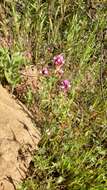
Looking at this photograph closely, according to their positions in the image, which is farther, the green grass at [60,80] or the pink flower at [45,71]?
the pink flower at [45,71]

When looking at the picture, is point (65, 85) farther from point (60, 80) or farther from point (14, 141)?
point (14, 141)

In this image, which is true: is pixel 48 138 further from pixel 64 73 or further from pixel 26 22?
pixel 26 22

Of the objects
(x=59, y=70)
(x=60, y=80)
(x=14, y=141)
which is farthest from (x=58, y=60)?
(x=14, y=141)

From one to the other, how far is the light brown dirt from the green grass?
0.09m

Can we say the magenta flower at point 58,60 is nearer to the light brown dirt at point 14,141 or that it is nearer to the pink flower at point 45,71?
the pink flower at point 45,71

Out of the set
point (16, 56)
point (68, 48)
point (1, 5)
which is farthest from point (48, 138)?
point (1, 5)

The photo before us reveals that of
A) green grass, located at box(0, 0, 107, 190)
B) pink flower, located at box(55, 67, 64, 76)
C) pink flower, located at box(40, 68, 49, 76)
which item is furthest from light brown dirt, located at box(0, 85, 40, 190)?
pink flower, located at box(55, 67, 64, 76)

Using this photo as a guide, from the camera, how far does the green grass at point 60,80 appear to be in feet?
10.9

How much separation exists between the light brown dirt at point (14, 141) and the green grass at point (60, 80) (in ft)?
0.29

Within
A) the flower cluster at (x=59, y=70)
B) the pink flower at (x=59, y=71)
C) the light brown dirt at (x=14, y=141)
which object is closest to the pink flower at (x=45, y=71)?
the flower cluster at (x=59, y=70)

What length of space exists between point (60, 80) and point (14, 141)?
38.8 inches

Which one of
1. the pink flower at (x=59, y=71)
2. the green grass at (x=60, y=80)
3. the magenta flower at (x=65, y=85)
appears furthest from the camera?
the pink flower at (x=59, y=71)

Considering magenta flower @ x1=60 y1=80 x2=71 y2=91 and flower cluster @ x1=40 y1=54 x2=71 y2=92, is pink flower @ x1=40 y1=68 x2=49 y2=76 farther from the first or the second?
magenta flower @ x1=60 y1=80 x2=71 y2=91

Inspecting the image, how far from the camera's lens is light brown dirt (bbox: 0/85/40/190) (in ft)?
10.1
